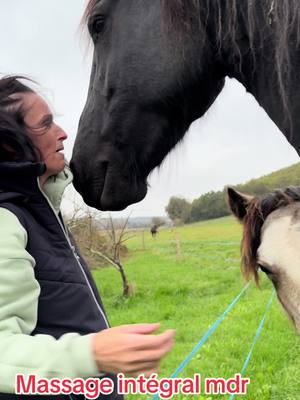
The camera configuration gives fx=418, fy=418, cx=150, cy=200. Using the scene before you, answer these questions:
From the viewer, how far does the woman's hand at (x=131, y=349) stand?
655 millimetres

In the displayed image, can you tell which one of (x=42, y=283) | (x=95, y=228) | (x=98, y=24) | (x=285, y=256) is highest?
(x=98, y=24)

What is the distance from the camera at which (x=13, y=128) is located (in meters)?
1.02

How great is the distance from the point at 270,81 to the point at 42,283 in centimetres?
87

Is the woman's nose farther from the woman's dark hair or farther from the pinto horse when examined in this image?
the pinto horse

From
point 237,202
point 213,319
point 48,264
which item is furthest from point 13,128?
point 213,319

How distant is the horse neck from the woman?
0.61m

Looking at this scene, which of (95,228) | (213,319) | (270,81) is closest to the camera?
(270,81)

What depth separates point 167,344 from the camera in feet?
2.20

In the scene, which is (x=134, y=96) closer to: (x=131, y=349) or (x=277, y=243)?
(x=131, y=349)

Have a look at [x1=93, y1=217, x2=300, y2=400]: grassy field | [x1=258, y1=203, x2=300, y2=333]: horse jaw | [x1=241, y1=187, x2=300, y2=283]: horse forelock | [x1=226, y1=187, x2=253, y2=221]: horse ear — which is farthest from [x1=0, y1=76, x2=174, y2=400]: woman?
[x1=93, y1=217, x2=300, y2=400]: grassy field

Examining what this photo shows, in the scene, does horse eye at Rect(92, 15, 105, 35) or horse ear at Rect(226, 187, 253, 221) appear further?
horse ear at Rect(226, 187, 253, 221)

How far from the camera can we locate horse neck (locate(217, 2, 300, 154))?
120 cm

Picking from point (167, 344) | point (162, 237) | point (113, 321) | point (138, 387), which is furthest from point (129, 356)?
point (162, 237)

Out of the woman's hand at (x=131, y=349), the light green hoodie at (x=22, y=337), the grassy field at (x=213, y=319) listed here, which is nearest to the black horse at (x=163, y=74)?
the light green hoodie at (x=22, y=337)
